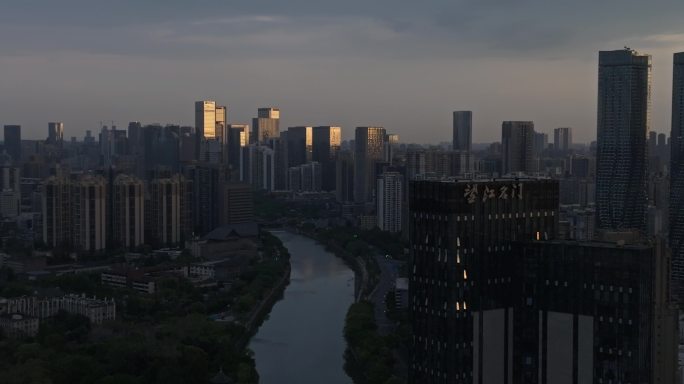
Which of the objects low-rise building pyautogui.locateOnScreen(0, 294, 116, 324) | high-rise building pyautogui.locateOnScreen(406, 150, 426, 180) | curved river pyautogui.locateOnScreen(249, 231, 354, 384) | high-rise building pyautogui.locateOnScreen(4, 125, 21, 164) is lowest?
curved river pyautogui.locateOnScreen(249, 231, 354, 384)

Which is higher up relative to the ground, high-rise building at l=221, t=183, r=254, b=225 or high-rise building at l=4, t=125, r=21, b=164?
high-rise building at l=4, t=125, r=21, b=164

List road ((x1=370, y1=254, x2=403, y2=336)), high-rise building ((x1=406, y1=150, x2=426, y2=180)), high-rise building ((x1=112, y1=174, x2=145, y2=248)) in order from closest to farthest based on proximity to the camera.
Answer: road ((x1=370, y1=254, x2=403, y2=336)), high-rise building ((x1=112, y1=174, x2=145, y2=248)), high-rise building ((x1=406, y1=150, x2=426, y2=180))

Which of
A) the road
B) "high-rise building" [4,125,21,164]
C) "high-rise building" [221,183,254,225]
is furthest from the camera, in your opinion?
"high-rise building" [4,125,21,164]

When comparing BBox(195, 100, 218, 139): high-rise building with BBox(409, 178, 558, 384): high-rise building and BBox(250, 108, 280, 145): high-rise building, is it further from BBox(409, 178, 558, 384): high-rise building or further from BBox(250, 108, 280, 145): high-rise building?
BBox(409, 178, 558, 384): high-rise building

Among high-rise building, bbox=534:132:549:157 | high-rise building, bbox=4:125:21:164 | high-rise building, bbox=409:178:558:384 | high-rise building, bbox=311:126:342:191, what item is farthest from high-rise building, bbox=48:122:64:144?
high-rise building, bbox=409:178:558:384

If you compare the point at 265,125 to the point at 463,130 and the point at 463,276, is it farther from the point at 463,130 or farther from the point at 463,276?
the point at 463,276

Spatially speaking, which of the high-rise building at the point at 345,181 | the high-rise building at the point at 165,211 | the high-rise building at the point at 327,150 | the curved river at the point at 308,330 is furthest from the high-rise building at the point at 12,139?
the curved river at the point at 308,330

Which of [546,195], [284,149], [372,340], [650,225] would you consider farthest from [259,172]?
[546,195]

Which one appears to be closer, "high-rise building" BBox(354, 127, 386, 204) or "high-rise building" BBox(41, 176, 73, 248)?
"high-rise building" BBox(41, 176, 73, 248)
